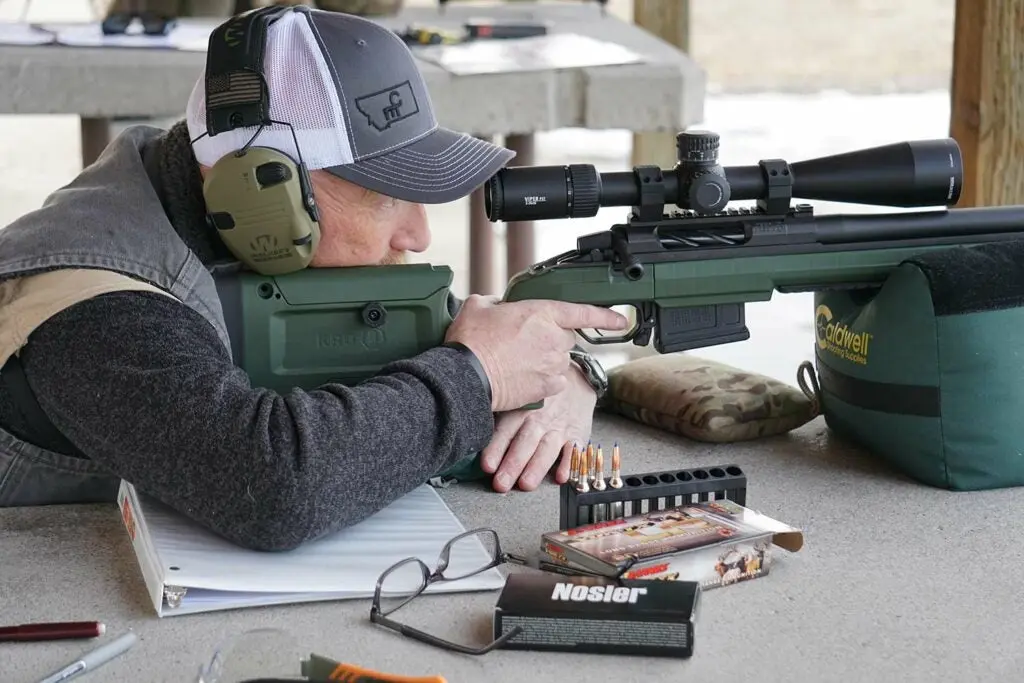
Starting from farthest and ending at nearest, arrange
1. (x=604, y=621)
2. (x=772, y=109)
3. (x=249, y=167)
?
(x=772, y=109) < (x=249, y=167) < (x=604, y=621)

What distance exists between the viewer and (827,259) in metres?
2.21

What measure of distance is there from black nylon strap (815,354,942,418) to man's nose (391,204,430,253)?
2.46 ft

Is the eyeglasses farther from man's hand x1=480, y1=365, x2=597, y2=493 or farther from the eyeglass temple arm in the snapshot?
man's hand x1=480, y1=365, x2=597, y2=493

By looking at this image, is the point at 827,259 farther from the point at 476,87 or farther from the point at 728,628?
the point at 476,87

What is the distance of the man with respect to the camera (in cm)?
175

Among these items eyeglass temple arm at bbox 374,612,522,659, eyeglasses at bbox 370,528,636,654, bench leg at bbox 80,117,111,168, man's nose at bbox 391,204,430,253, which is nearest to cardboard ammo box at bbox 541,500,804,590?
eyeglasses at bbox 370,528,636,654

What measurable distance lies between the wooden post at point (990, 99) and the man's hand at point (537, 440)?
1.27 metres

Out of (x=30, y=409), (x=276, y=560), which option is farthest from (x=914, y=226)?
(x=30, y=409)

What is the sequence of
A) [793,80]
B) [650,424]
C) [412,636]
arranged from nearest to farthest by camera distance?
1. [412,636]
2. [650,424]
3. [793,80]

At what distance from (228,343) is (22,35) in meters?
1.83

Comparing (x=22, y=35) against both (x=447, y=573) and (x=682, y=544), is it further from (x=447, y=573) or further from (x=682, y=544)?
(x=682, y=544)

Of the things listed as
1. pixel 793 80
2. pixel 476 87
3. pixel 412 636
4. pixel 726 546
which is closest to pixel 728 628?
pixel 726 546

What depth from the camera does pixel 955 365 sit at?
210cm

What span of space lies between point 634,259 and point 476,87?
1.15 m
